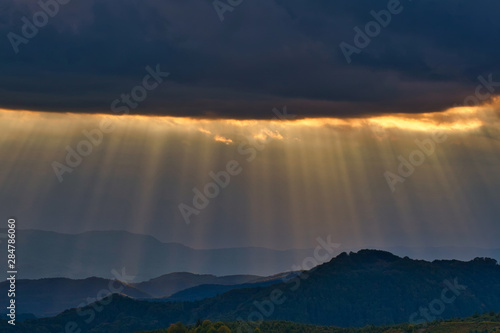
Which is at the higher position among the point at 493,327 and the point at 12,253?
the point at 12,253

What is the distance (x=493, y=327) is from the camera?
200 meters

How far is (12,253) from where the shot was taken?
188750mm

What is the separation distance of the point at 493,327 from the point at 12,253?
110152 mm
